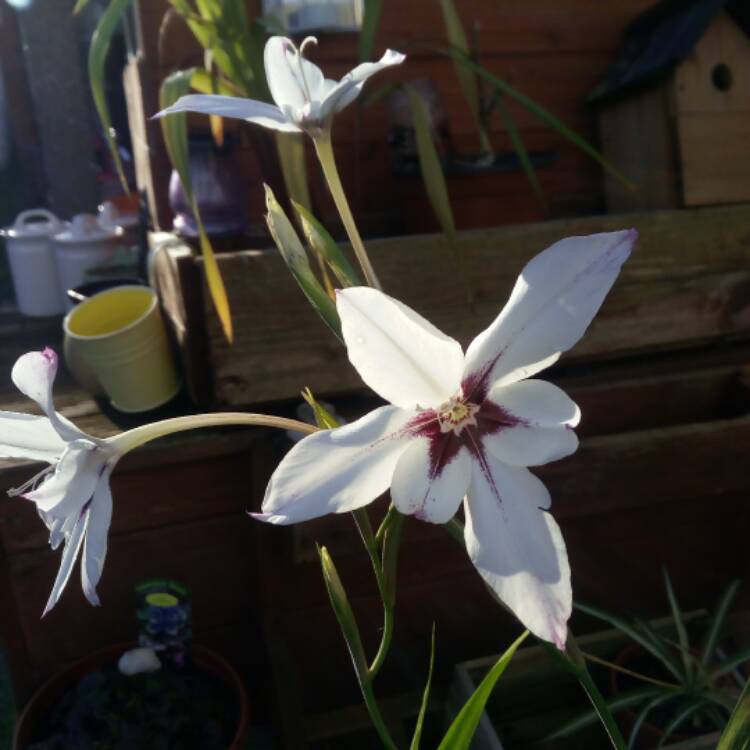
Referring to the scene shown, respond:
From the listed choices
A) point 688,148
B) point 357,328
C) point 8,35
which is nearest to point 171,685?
point 357,328

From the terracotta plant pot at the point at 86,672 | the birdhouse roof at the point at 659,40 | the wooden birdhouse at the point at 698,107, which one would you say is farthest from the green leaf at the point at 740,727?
the birdhouse roof at the point at 659,40

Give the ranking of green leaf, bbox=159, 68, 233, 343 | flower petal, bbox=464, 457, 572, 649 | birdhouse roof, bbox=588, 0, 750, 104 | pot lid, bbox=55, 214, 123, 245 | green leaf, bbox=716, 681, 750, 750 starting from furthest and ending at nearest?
pot lid, bbox=55, 214, 123, 245 < birdhouse roof, bbox=588, 0, 750, 104 < green leaf, bbox=159, 68, 233, 343 < green leaf, bbox=716, 681, 750, 750 < flower petal, bbox=464, 457, 572, 649

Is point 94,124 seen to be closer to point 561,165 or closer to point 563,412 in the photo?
point 561,165

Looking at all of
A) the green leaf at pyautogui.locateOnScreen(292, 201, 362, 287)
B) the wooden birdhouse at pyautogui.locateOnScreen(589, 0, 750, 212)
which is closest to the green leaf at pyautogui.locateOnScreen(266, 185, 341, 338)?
the green leaf at pyautogui.locateOnScreen(292, 201, 362, 287)

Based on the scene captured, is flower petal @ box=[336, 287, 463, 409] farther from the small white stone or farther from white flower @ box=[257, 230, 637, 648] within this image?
the small white stone

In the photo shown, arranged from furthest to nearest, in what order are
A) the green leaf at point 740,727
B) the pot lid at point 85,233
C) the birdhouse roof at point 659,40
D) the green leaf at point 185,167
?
1. the pot lid at point 85,233
2. the birdhouse roof at point 659,40
3. the green leaf at point 185,167
4. the green leaf at point 740,727

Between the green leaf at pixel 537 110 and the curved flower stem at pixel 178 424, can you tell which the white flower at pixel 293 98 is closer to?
the curved flower stem at pixel 178 424

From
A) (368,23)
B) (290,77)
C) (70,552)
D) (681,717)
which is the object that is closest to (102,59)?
(368,23)
